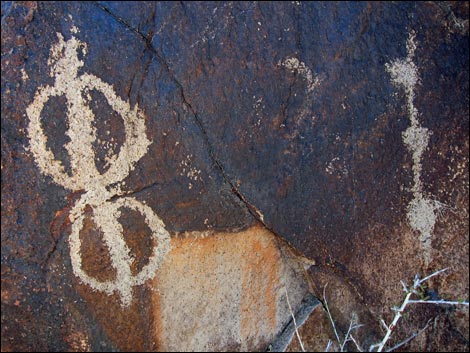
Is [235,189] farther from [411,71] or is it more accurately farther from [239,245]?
[411,71]

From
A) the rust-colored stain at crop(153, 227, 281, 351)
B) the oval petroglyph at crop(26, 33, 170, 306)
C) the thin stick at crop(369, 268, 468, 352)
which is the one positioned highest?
the oval petroglyph at crop(26, 33, 170, 306)

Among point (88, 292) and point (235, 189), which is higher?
point (235, 189)

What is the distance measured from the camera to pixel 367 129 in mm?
1562

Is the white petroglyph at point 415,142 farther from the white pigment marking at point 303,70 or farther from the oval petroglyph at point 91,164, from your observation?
the oval petroglyph at point 91,164

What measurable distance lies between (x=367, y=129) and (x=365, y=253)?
0.36 meters

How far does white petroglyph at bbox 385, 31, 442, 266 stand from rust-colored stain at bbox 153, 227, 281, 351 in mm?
433

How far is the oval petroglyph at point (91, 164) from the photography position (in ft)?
4.61

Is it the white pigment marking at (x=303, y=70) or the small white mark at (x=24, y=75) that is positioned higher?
the small white mark at (x=24, y=75)

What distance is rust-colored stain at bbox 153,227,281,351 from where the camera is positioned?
5.05ft

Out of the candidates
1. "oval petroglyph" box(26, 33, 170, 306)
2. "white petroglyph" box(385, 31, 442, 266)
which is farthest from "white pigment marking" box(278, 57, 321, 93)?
"oval petroglyph" box(26, 33, 170, 306)

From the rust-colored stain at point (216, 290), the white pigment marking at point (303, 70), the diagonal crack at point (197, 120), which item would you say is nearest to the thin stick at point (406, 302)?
the rust-colored stain at point (216, 290)

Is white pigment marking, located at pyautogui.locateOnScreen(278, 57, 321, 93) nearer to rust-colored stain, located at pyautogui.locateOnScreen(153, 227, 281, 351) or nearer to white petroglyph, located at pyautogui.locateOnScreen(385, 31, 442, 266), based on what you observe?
white petroglyph, located at pyautogui.locateOnScreen(385, 31, 442, 266)

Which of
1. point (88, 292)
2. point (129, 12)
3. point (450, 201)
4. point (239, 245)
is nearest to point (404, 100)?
point (450, 201)

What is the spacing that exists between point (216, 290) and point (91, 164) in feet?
1.61
